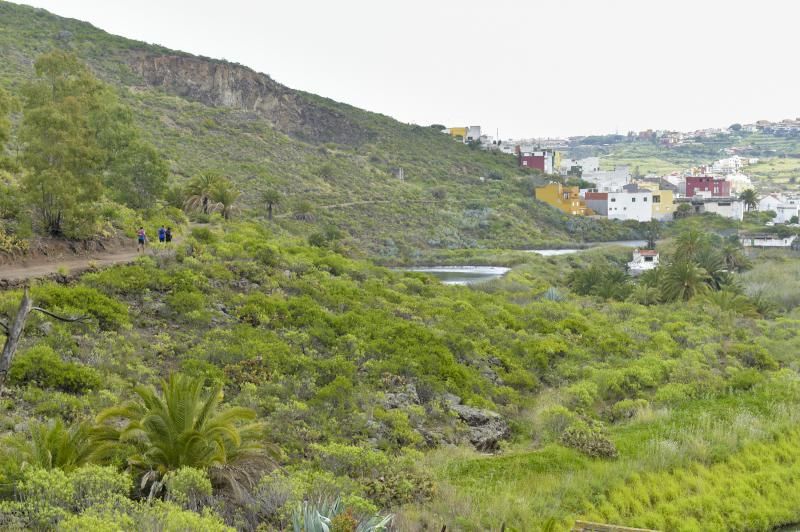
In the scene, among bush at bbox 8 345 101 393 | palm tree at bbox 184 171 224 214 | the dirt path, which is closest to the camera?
bush at bbox 8 345 101 393

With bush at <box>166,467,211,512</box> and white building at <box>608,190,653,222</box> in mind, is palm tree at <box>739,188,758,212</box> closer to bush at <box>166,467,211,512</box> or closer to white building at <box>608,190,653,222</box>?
white building at <box>608,190,653,222</box>

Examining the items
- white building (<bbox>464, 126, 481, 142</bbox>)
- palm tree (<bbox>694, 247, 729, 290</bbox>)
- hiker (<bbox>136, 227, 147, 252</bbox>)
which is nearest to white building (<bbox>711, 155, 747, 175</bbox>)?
white building (<bbox>464, 126, 481, 142</bbox>)

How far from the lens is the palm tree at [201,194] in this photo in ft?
109

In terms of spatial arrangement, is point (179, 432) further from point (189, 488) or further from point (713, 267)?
point (713, 267)

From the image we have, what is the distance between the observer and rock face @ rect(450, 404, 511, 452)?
13500 millimetres

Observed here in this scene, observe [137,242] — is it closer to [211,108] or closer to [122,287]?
[122,287]

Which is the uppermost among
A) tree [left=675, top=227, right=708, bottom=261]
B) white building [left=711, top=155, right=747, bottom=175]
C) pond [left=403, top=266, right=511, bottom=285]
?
white building [left=711, top=155, right=747, bottom=175]

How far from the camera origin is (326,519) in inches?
306

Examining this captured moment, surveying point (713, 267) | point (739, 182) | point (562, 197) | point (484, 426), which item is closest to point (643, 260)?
point (713, 267)

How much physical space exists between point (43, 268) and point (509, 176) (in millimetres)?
76782

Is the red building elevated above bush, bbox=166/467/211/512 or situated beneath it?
elevated above

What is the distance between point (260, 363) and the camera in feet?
46.3

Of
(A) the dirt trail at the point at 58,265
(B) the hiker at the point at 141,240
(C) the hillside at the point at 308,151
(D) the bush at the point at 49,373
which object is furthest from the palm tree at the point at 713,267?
(D) the bush at the point at 49,373

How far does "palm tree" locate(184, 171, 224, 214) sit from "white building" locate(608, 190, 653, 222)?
58.9 metres
